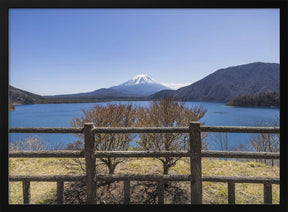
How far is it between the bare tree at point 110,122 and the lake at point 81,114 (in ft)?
0.54

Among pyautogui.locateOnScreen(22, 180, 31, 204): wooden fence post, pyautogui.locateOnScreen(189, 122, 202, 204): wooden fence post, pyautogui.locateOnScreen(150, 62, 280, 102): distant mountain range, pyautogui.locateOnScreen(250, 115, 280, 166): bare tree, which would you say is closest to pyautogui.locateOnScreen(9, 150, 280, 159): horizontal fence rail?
pyautogui.locateOnScreen(189, 122, 202, 204): wooden fence post

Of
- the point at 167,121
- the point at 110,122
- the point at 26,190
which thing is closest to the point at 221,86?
the point at 167,121

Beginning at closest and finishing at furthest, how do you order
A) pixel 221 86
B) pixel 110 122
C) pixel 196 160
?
pixel 196 160 → pixel 110 122 → pixel 221 86

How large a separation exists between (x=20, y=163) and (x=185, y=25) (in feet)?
14.8

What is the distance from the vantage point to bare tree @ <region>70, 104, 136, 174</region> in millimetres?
2562

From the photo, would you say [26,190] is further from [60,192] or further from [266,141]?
[266,141]

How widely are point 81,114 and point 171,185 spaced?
7.08ft

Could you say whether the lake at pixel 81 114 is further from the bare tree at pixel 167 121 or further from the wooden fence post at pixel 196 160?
the wooden fence post at pixel 196 160

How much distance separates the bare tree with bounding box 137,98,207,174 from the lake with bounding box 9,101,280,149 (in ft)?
0.68

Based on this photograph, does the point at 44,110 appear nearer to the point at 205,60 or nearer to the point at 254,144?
the point at 205,60

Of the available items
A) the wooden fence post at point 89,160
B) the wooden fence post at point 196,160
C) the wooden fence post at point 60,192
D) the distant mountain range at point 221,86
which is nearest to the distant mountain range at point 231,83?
the distant mountain range at point 221,86

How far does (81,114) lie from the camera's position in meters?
2.70

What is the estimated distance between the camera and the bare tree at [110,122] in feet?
8.41
